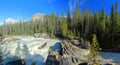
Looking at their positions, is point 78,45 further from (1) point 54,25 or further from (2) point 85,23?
(1) point 54,25

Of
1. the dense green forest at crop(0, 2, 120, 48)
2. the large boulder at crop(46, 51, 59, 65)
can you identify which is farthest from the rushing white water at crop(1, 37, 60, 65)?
the dense green forest at crop(0, 2, 120, 48)

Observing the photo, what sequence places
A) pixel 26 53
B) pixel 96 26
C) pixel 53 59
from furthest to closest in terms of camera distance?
pixel 96 26, pixel 26 53, pixel 53 59

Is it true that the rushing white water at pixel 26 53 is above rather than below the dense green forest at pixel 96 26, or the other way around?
below

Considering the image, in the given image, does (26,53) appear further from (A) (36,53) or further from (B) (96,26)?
(B) (96,26)

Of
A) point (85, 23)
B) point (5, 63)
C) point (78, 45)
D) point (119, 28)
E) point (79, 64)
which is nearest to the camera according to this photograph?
point (79, 64)

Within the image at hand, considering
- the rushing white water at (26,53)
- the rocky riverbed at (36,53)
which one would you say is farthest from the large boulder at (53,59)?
the rushing white water at (26,53)

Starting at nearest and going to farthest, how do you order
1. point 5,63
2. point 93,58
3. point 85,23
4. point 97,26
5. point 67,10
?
point 93,58, point 5,63, point 97,26, point 85,23, point 67,10

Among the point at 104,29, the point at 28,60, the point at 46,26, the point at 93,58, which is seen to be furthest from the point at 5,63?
the point at 46,26

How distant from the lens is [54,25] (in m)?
140

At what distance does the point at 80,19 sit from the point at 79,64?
2727 inches

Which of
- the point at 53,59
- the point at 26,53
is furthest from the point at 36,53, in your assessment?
the point at 53,59

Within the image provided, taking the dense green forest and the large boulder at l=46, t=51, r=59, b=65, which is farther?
the dense green forest

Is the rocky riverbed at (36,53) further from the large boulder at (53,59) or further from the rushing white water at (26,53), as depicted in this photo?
the large boulder at (53,59)

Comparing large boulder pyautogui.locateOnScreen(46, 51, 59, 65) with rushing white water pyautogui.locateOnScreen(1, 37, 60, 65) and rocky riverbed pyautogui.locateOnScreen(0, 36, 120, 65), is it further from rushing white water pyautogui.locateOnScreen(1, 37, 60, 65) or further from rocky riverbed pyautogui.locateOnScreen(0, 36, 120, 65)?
rushing white water pyautogui.locateOnScreen(1, 37, 60, 65)
